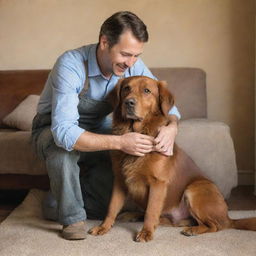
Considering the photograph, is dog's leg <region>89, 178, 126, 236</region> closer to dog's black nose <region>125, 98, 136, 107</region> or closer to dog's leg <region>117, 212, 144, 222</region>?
dog's leg <region>117, 212, 144, 222</region>

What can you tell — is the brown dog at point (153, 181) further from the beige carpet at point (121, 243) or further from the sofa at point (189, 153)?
the sofa at point (189, 153)

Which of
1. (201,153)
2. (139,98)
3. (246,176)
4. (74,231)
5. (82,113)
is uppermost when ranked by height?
Result: (139,98)

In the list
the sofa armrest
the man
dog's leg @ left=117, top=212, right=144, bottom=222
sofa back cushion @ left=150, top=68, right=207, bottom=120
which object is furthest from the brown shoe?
sofa back cushion @ left=150, top=68, right=207, bottom=120

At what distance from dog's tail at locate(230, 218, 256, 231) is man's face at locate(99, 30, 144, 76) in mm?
1021

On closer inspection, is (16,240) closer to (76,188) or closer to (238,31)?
(76,188)

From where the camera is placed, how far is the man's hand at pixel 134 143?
2256mm

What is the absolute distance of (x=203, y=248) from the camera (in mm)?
2211

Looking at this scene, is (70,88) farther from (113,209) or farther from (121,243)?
(121,243)

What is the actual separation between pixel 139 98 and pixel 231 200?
1410 millimetres

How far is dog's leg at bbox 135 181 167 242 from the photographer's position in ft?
7.64

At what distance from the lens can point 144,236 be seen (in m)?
2.30

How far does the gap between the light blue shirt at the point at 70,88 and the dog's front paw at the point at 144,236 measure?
575 millimetres

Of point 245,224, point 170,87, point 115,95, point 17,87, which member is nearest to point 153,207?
point 245,224


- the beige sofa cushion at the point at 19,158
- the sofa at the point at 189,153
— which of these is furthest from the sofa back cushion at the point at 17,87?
the beige sofa cushion at the point at 19,158
